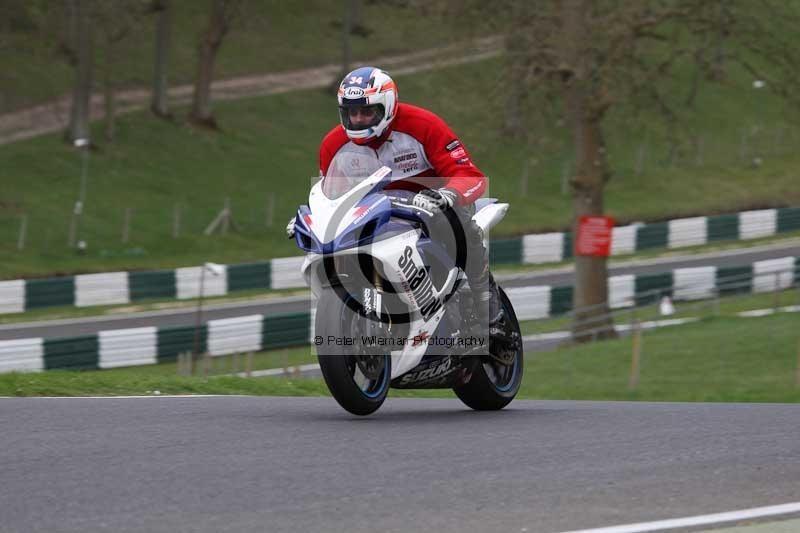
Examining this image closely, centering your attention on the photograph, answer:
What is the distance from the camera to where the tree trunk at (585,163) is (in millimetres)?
22047

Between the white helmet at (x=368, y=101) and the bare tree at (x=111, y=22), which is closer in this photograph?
the white helmet at (x=368, y=101)

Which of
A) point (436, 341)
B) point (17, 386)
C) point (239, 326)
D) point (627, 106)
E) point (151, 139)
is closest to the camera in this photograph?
point (436, 341)

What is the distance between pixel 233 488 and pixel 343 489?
0.43 meters

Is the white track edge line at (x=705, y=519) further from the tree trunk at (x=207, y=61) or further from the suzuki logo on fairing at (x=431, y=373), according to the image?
the tree trunk at (x=207, y=61)

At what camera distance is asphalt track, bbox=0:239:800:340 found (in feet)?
89.8

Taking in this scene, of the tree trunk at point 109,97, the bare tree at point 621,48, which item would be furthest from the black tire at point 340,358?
the tree trunk at point 109,97

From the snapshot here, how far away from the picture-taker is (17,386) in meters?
9.78

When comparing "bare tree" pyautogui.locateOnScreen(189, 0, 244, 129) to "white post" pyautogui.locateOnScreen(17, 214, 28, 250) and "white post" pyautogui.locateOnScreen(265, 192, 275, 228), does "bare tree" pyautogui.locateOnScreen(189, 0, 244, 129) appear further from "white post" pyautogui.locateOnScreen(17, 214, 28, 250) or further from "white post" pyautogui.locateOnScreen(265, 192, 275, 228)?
"white post" pyautogui.locateOnScreen(17, 214, 28, 250)

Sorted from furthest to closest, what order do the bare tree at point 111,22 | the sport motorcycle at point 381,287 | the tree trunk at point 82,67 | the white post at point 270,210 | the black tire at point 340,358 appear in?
the white post at point 270,210, the tree trunk at point 82,67, the bare tree at point 111,22, the sport motorcycle at point 381,287, the black tire at point 340,358

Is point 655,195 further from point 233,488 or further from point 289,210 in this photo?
point 233,488

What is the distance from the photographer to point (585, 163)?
24328 millimetres

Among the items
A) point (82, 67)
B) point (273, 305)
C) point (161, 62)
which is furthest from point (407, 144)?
point (161, 62)

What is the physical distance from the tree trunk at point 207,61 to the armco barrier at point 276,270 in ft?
38.2

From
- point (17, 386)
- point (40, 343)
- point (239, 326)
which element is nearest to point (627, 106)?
point (239, 326)
